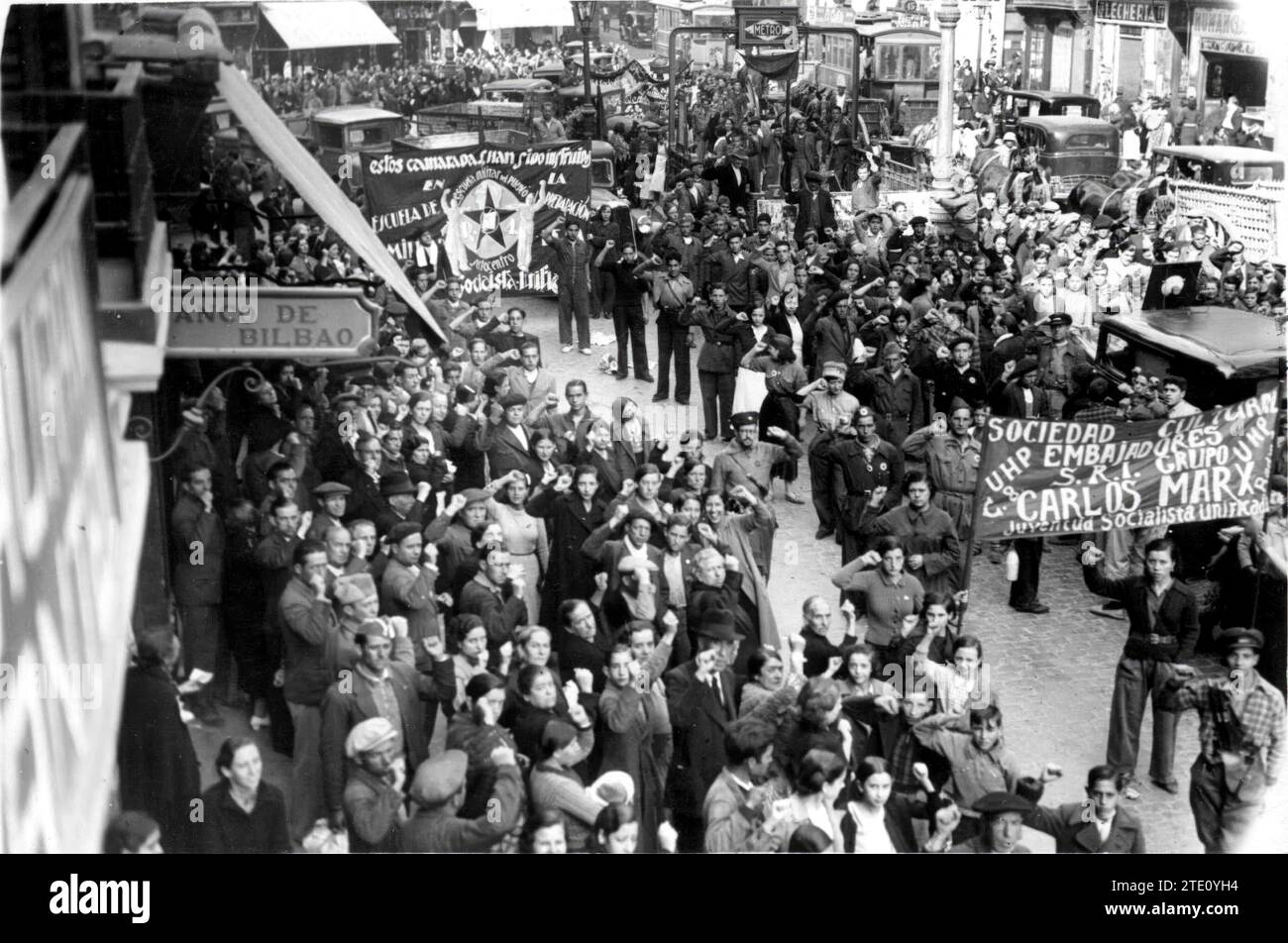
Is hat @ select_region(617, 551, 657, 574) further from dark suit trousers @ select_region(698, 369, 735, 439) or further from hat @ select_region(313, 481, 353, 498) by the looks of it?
dark suit trousers @ select_region(698, 369, 735, 439)

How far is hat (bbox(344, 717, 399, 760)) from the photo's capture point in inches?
303

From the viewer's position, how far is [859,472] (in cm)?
1145

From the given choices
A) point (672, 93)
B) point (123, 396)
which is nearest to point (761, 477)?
point (123, 396)

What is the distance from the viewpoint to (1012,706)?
10.1 metres

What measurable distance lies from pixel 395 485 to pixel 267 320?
1.28 metres

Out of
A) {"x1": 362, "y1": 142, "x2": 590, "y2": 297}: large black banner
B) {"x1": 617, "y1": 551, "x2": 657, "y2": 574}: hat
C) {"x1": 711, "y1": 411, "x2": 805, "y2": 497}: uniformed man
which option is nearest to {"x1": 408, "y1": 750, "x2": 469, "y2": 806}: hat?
{"x1": 617, "y1": 551, "x2": 657, "y2": 574}: hat

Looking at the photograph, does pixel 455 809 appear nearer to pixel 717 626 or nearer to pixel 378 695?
pixel 378 695

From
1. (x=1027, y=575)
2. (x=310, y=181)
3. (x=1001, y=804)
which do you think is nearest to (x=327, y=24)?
(x=310, y=181)

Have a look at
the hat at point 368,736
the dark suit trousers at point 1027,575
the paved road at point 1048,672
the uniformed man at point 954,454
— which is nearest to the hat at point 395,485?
the paved road at point 1048,672

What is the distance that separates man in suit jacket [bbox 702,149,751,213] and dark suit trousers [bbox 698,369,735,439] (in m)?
4.44

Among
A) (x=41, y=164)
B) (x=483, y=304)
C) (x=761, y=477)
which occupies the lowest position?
(x=761, y=477)

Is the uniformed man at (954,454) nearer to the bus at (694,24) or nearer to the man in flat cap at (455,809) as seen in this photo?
the man in flat cap at (455,809)

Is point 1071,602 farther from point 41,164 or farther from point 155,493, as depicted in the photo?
point 41,164
